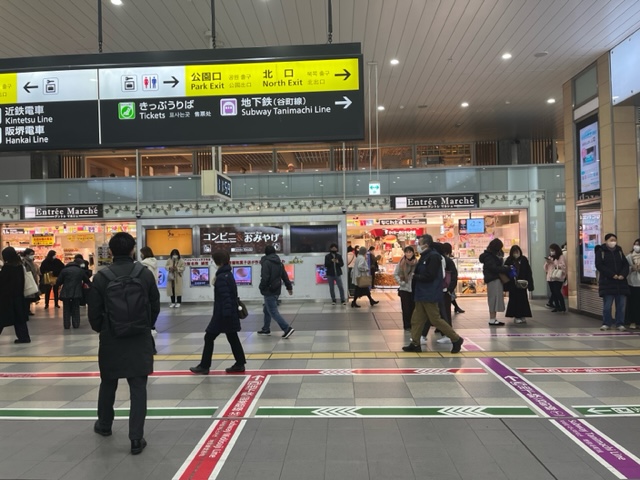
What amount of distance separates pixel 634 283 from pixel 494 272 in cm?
238

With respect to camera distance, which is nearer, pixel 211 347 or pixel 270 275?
pixel 211 347

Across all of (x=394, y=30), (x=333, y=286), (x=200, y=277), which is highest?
(x=394, y=30)

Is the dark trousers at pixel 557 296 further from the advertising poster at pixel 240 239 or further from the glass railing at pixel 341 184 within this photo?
the advertising poster at pixel 240 239

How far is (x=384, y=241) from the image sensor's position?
55.8ft

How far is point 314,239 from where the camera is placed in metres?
14.5

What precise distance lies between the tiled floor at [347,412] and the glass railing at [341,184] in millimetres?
7566

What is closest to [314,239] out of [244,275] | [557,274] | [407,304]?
[244,275]

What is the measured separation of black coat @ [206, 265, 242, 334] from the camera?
6090mm

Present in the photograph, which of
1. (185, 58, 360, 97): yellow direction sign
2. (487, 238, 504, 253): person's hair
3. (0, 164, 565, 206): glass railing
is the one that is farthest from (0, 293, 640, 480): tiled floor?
(0, 164, 565, 206): glass railing

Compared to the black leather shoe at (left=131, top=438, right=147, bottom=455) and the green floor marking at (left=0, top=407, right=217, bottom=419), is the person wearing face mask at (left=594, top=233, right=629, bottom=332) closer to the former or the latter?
the green floor marking at (left=0, top=407, right=217, bottom=419)

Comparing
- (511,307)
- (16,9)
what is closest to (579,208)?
(511,307)

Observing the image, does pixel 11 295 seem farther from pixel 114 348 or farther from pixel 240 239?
pixel 240 239

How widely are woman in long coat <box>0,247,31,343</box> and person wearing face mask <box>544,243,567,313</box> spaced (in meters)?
10.6

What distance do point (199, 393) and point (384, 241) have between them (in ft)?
40.3
